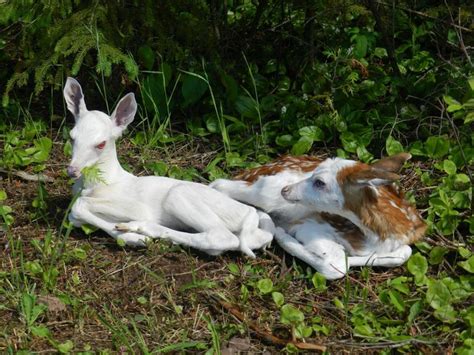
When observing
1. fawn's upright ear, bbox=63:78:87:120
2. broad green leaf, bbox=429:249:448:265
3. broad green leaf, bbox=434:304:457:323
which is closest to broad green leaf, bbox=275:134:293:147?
broad green leaf, bbox=429:249:448:265

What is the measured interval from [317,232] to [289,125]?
1.61 meters

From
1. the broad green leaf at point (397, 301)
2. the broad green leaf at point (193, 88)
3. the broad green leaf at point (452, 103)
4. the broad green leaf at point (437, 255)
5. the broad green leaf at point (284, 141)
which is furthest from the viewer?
the broad green leaf at point (193, 88)

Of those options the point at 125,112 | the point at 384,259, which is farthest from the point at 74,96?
the point at 384,259

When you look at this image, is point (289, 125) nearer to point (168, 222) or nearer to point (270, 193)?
point (270, 193)

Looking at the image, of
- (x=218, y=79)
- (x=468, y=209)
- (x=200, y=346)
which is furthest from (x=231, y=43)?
(x=200, y=346)

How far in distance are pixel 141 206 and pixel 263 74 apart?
2.49 meters

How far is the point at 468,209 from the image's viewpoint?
19.2ft

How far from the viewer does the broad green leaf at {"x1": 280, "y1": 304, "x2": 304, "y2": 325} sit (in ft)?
15.8

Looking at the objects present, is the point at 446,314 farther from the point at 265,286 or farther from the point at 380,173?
the point at 265,286

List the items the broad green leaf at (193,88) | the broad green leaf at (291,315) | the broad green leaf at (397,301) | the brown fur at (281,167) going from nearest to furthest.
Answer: the broad green leaf at (291,315) → the broad green leaf at (397,301) → the brown fur at (281,167) → the broad green leaf at (193,88)

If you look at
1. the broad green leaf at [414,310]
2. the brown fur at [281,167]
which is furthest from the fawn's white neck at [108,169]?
the broad green leaf at [414,310]

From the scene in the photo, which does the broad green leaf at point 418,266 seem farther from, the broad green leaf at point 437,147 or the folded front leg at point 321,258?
the broad green leaf at point 437,147

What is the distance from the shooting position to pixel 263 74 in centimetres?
756

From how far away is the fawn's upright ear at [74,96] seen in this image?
5484 millimetres
